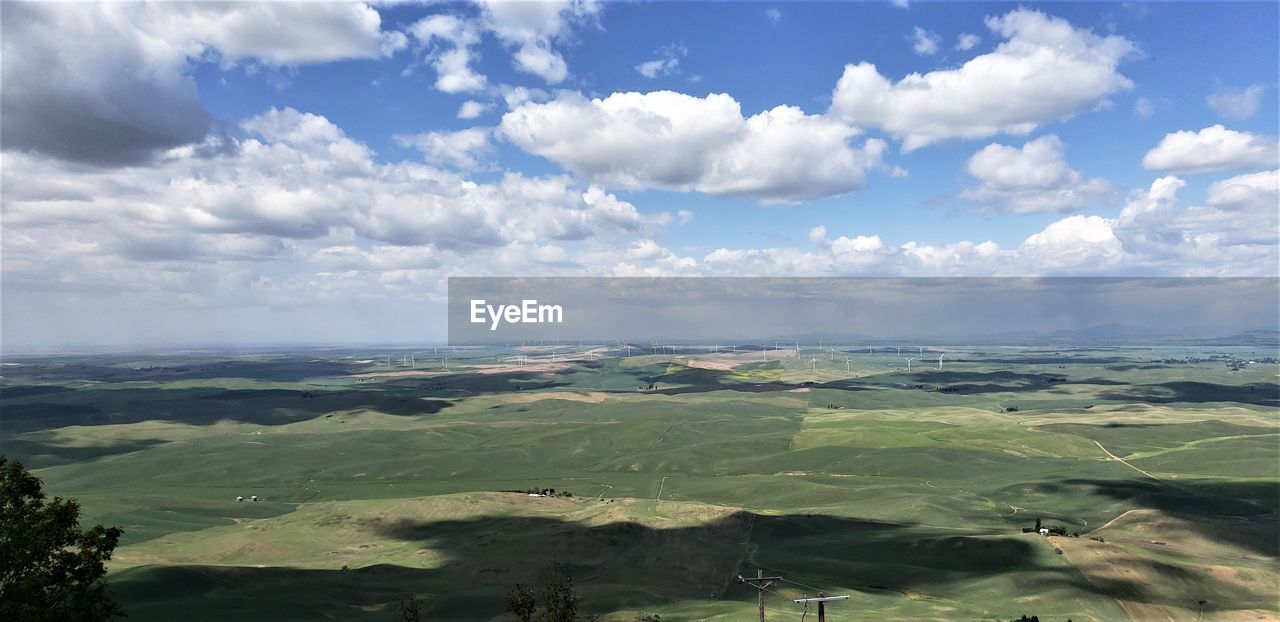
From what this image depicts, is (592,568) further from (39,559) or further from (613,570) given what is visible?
(39,559)

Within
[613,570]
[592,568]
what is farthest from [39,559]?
[592,568]

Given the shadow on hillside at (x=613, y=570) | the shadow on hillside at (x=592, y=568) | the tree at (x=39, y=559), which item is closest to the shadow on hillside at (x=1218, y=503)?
the shadow on hillside at (x=613, y=570)

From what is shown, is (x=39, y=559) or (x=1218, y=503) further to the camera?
(x=1218, y=503)

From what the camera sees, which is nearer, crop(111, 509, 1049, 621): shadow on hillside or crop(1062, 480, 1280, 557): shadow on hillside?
crop(111, 509, 1049, 621): shadow on hillside

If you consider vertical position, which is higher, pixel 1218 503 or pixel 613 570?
pixel 613 570

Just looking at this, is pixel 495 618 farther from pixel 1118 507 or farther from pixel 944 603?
pixel 1118 507

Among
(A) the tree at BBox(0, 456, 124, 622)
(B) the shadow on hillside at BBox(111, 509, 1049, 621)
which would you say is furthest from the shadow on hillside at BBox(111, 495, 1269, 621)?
(A) the tree at BBox(0, 456, 124, 622)

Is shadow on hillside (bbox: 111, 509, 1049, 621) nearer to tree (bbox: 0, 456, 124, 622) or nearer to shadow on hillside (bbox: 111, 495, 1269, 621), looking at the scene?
shadow on hillside (bbox: 111, 495, 1269, 621)

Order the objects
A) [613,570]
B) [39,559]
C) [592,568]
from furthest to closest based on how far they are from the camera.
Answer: [592,568] → [613,570] → [39,559]

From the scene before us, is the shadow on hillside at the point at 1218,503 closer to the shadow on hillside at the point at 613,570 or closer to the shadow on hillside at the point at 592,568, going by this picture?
the shadow on hillside at the point at 613,570
